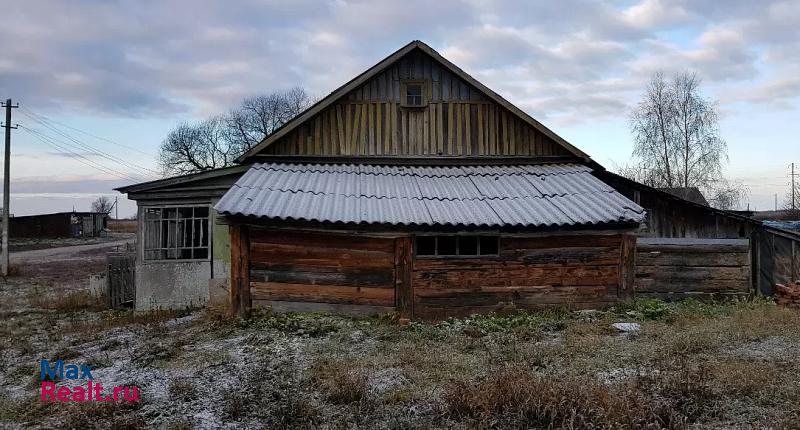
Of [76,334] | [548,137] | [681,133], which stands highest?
[681,133]

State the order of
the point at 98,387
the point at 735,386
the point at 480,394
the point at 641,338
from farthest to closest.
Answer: the point at 641,338, the point at 98,387, the point at 735,386, the point at 480,394

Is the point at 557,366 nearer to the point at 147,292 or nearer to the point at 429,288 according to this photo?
the point at 429,288

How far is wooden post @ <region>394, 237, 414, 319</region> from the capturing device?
10.1 m

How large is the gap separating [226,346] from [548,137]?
9365 millimetres

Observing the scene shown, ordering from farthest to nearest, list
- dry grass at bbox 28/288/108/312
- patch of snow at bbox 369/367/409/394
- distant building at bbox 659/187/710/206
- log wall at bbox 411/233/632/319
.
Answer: distant building at bbox 659/187/710/206
dry grass at bbox 28/288/108/312
log wall at bbox 411/233/632/319
patch of snow at bbox 369/367/409/394

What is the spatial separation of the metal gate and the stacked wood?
15.6m

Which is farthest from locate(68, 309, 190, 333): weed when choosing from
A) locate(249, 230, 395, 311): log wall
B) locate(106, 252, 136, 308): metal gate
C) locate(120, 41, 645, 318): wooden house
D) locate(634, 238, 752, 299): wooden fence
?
locate(634, 238, 752, 299): wooden fence

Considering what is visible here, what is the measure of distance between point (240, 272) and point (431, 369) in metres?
5.00

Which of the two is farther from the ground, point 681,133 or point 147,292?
point 681,133

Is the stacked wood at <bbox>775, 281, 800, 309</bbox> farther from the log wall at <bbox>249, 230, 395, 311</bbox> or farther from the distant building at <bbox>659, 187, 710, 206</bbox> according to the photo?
the distant building at <bbox>659, 187, 710, 206</bbox>

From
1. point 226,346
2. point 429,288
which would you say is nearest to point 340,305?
point 429,288

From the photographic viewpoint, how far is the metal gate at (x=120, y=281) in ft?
44.9

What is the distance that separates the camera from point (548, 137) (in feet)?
43.5

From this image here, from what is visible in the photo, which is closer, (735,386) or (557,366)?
(735,386)
